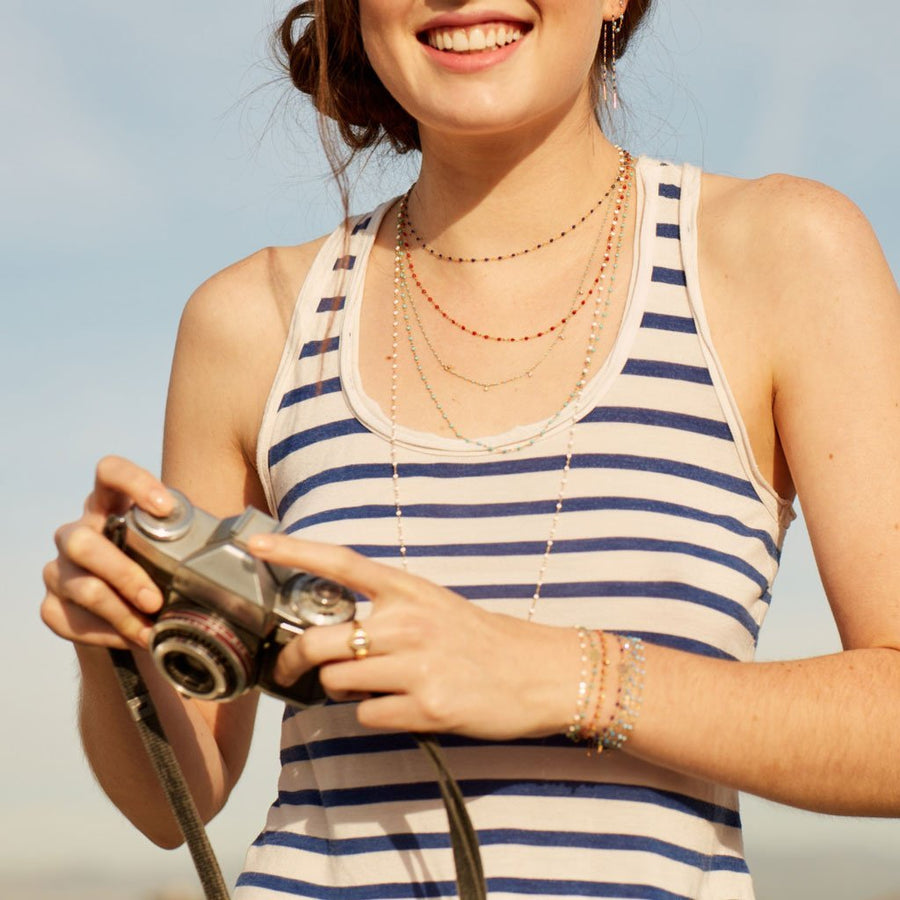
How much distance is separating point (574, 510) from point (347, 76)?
1028 millimetres

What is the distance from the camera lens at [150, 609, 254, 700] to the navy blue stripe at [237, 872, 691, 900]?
0.42 meters

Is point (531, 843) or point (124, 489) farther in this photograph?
point (531, 843)

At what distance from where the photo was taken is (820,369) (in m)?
2.29

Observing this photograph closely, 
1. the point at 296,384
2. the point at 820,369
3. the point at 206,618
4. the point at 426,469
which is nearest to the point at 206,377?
the point at 296,384

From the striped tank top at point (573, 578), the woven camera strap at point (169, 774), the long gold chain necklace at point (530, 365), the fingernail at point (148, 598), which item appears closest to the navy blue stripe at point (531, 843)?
the striped tank top at point (573, 578)

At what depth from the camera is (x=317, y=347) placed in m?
2.70

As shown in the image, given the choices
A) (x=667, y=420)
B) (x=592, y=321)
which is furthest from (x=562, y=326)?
(x=667, y=420)

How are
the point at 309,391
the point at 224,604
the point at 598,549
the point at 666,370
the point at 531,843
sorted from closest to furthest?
the point at 224,604 < the point at 531,843 < the point at 598,549 < the point at 666,370 < the point at 309,391

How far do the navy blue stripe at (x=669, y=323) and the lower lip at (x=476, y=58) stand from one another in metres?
0.45

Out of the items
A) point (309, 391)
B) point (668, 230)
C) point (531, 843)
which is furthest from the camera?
point (309, 391)

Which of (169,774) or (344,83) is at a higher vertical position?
(344,83)

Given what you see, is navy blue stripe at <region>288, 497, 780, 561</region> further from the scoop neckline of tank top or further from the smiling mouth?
the smiling mouth

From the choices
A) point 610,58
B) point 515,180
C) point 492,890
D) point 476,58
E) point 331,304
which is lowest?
point 492,890

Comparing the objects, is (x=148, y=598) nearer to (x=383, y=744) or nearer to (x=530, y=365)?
(x=383, y=744)
